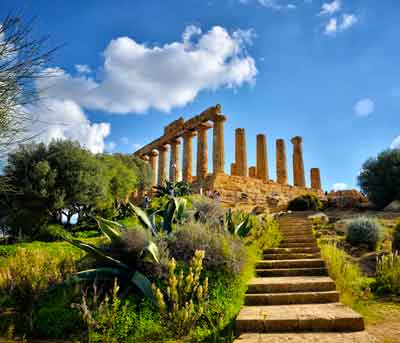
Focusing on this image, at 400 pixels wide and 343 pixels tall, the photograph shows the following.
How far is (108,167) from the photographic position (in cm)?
2542

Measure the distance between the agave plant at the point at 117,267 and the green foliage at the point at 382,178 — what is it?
2280cm

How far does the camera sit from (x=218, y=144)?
2789 centimetres

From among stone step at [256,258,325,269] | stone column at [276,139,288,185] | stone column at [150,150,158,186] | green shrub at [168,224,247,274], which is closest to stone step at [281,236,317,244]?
stone step at [256,258,325,269]

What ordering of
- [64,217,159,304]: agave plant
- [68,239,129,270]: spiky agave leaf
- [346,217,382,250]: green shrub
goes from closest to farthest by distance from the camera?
1. [64,217,159,304]: agave plant
2. [68,239,129,270]: spiky agave leaf
3. [346,217,382,250]: green shrub

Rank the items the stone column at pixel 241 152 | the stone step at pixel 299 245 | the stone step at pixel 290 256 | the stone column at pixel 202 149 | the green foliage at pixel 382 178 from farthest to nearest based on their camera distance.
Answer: the stone column at pixel 241 152
the stone column at pixel 202 149
the green foliage at pixel 382 178
the stone step at pixel 299 245
the stone step at pixel 290 256

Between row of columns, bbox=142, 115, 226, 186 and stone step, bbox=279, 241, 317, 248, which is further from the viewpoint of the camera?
row of columns, bbox=142, 115, 226, 186

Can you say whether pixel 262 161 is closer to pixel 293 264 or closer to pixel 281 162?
pixel 281 162

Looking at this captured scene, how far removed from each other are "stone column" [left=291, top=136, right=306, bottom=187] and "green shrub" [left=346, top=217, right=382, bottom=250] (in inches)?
805

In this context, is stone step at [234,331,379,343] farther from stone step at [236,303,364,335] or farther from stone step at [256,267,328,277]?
stone step at [256,267,328,277]

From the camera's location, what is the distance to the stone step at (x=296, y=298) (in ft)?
19.4

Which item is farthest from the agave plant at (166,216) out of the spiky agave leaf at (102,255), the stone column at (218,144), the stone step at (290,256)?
the stone column at (218,144)

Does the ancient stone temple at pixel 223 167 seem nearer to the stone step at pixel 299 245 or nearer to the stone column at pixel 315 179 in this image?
the stone column at pixel 315 179

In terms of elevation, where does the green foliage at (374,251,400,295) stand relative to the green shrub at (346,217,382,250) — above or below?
below

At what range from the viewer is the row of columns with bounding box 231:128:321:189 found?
30703 millimetres
